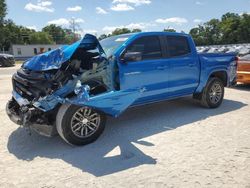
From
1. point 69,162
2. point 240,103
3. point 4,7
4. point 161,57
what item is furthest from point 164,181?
point 4,7

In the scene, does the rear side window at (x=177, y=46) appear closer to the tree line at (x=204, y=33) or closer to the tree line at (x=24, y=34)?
the tree line at (x=24, y=34)

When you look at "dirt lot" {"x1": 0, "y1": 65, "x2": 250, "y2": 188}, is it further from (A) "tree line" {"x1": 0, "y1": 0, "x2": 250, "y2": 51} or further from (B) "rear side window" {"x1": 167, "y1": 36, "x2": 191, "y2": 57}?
(A) "tree line" {"x1": 0, "y1": 0, "x2": 250, "y2": 51}

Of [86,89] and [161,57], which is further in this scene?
[161,57]

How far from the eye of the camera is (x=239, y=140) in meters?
5.20

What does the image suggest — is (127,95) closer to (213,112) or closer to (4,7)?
(213,112)

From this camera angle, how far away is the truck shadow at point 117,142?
14.6ft

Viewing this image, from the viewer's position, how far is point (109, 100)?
16.5 ft

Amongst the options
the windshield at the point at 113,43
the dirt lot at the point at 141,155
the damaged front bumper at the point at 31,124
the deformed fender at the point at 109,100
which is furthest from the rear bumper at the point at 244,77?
the damaged front bumper at the point at 31,124

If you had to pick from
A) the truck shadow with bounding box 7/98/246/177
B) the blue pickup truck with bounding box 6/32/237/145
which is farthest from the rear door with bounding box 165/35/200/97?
the truck shadow with bounding box 7/98/246/177

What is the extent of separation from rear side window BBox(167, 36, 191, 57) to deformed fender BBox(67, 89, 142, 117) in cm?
174

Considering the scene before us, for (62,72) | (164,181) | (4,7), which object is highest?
(4,7)

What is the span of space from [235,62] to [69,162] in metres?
5.69

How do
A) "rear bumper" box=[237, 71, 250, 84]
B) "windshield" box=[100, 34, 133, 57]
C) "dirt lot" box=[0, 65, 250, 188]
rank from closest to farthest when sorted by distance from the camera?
"dirt lot" box=[0, 65, 250, 188] → "windshield" box=[100, 34, 133, 57] → "rear bumper" box=[237, 71, 250, 84]

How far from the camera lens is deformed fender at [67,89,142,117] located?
15.5ft
